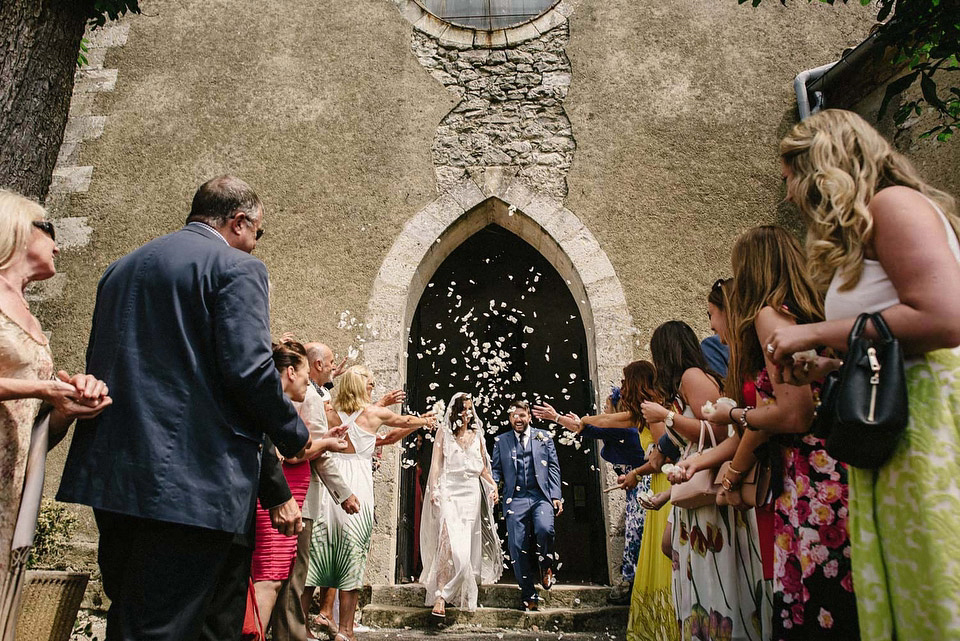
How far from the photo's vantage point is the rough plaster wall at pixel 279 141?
6285 mm

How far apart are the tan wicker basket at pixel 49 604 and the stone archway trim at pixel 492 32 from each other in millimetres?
5762

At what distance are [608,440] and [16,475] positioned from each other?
12.6ft

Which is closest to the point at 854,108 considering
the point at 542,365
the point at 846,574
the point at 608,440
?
the point at 608,440

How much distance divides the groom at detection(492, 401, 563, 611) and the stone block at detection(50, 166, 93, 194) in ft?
15.1

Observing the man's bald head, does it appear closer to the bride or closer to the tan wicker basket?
the tan wicker basket

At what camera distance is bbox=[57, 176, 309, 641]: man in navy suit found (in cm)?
185

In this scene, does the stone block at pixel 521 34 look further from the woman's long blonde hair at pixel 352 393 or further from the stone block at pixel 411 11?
the woman's long blonde hair at pixel 352 393

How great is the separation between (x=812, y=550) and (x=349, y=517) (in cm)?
320

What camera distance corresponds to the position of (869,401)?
1.46 m

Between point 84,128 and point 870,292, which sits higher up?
point 84,128

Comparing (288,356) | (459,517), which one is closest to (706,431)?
(288,356)

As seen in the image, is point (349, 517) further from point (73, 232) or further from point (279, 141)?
point (73, 232)

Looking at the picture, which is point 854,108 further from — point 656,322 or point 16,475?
point 16,475

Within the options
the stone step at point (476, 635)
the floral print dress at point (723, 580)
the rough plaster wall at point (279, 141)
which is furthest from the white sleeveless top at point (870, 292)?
the rough plaster wall at point (279, 141)
